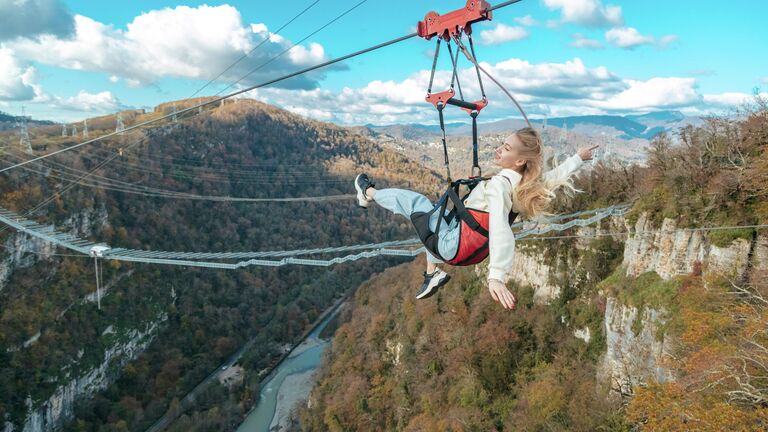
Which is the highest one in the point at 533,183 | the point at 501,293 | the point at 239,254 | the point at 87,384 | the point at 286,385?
the point at 533,183

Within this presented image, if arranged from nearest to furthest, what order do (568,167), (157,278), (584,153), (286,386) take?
(568,167) → (584,153) → (286,386) → (157,278)

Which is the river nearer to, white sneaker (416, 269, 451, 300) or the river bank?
the river bank

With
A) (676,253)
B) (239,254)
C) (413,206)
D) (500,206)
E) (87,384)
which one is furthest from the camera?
(87,384)

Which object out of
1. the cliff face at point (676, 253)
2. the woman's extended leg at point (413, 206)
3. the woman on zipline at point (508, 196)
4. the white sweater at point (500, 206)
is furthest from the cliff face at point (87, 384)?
the white sweater at point (500, 206)

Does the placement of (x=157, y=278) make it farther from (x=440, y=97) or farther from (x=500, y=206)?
(x=500, y=206)

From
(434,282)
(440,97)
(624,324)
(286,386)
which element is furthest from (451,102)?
(286,386)

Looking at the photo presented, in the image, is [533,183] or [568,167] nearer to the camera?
[533,183]

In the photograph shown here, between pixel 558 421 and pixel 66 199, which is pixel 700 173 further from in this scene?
pixel 66 199
